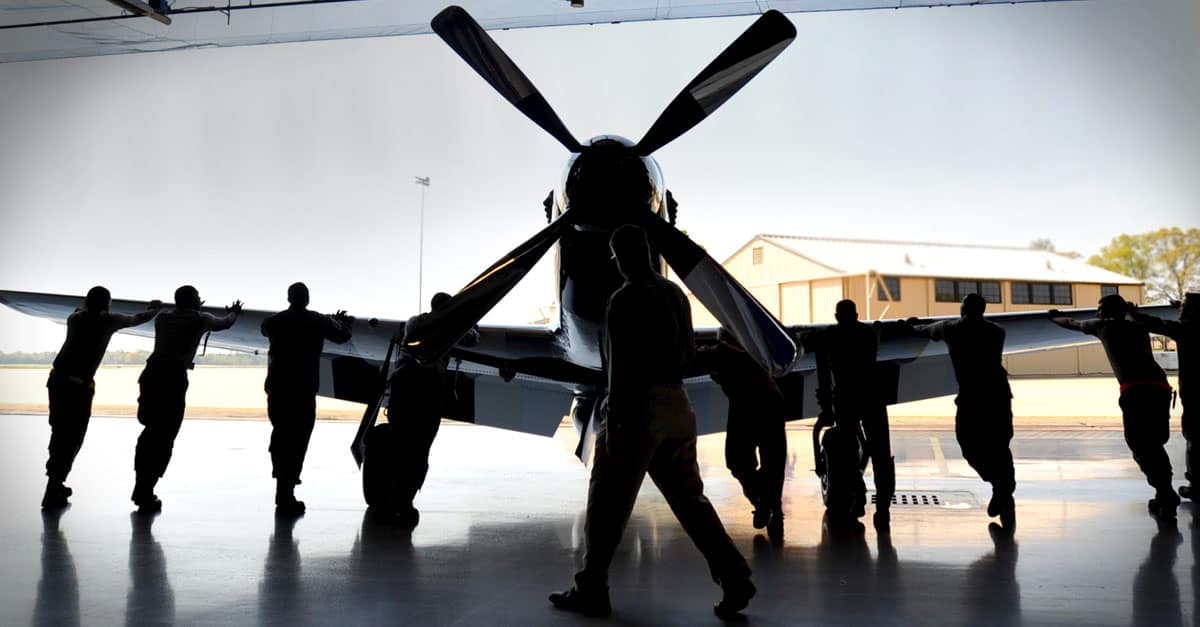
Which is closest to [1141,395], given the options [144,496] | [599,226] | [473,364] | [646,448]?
[599,226]

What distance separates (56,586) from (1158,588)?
16.7 feet

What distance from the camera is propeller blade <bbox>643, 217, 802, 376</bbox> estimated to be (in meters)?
3.94

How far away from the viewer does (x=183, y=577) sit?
3670 millimetres

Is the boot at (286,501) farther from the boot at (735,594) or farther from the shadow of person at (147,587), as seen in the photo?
the boot at (735,594)

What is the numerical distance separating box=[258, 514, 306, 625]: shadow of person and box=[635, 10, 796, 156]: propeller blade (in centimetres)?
288

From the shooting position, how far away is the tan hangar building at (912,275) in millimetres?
12883

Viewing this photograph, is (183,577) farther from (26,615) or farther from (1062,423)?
(1062,423)

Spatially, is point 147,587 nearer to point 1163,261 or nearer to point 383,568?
point 383,568

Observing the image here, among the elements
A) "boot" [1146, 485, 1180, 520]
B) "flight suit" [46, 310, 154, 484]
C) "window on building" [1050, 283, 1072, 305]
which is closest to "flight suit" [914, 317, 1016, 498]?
"boot" [1146, 485, 1180, 520]

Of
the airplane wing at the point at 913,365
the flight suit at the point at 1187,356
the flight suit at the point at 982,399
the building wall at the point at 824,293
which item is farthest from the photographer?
the building wall at the point at 824,293

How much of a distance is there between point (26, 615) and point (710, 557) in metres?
2.75

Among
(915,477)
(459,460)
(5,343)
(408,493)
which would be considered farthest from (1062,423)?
(5,343)

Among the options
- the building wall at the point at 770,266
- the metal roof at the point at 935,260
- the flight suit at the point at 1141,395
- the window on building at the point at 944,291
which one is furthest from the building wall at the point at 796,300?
the flight suit at the point at 1141,395

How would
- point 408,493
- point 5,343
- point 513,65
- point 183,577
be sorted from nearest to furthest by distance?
point 183,577 → point 513,65 → point 408,493 → point 5,343
